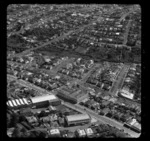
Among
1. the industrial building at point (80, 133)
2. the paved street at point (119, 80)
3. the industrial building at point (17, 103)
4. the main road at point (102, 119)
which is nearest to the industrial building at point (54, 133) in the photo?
the industrial building at point (80, 133)

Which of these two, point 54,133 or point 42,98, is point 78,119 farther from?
point 42,98

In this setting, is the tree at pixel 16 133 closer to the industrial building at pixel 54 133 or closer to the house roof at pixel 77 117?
the industrial building at pixel 54 133

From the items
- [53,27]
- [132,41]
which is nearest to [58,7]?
[53,27]

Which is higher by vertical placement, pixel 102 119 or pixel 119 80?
pixel 119 80

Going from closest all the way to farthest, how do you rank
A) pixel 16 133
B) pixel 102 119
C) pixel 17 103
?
1. pixel 16 133
2. pixel 102 119
3. pixel 17 103

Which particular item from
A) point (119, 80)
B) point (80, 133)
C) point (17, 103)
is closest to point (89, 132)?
point (80, 133)
